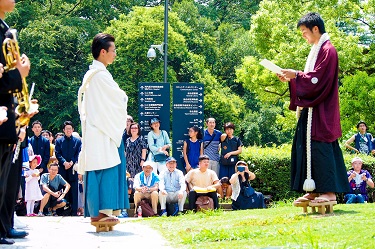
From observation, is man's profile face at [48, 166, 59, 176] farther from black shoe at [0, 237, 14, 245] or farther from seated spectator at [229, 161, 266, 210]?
black shoe at [0, 237, 14, 245]

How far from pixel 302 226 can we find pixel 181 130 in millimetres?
10282

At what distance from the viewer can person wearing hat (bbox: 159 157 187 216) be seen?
15.5 meters

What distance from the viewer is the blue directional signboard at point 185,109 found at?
1889cm

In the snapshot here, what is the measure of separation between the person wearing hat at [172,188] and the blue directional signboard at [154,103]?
2.87 metres

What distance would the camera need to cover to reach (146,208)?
15359 millimetres

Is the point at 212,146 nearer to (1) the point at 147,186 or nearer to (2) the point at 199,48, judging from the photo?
(1) the point at 147,186

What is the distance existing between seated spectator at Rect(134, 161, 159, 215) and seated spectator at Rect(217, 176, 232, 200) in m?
1.89

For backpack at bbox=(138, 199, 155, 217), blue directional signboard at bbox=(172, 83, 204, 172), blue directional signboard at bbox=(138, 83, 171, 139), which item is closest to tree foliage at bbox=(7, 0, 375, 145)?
blue directional signboard at bbox=(172, 83, 204, 172)

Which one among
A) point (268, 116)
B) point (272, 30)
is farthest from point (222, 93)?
point (272, 30)

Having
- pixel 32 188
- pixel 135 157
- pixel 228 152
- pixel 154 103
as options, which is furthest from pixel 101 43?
pixel 154 103

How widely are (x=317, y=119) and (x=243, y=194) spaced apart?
5.93 metres

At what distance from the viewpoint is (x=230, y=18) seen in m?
60.6

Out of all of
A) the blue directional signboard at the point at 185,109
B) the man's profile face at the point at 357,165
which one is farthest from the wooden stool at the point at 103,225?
the blue directional signboard at the point at 185,109

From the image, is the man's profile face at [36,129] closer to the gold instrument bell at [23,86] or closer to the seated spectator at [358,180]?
the seated spectator at [358,180]
